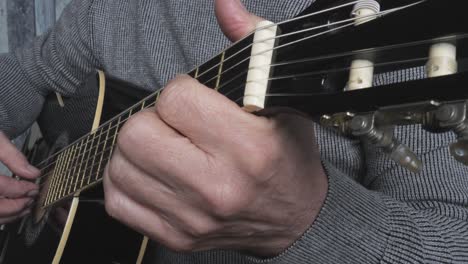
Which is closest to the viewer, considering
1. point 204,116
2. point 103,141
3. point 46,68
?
point 204,116

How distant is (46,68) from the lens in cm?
111

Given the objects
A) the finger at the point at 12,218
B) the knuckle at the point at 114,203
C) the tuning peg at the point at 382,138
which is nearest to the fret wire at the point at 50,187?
the finger at the point at 12,218

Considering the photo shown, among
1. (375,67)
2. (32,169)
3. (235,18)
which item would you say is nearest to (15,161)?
(32,169)

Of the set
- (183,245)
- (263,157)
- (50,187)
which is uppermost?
(263,157)

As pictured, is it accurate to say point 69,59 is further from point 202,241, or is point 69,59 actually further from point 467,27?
point 467,27

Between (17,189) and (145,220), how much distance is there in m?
0.53

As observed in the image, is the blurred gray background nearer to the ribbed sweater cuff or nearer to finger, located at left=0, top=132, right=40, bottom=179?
finger, located at left=0, top=132, right=40, bottom=179

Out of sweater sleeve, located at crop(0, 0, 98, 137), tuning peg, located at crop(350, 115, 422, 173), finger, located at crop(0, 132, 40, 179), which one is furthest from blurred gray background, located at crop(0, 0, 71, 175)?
tuning peg, located at crop(350, 115, 422, 173)

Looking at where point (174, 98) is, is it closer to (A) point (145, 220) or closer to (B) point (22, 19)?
(A) point (145, 220)

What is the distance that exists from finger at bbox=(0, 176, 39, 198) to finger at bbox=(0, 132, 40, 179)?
1.4 inches

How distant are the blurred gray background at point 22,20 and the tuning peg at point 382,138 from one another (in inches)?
62.8

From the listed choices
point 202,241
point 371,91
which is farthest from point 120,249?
point 371,91

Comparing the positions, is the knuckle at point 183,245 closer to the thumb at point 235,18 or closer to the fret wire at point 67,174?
the thumb at point 235,18

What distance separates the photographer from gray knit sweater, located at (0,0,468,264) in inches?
21.3
